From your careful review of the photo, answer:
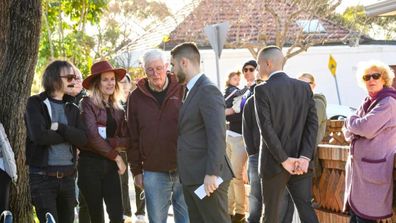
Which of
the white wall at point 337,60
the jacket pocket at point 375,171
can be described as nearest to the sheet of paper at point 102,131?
the jacket pocket at point 375,171

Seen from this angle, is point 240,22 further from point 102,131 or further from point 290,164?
point 290,164

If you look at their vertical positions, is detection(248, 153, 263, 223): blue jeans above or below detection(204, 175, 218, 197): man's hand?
below

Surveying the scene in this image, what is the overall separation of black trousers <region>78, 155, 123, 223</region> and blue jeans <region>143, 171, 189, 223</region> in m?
0.30

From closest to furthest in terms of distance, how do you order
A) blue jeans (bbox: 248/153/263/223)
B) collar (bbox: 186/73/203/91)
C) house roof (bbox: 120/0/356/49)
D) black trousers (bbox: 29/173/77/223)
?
collar (bbox: 186/73/203/91)
black trousers (bbox: 29/173/77/223)
blue jeans (bbox: 248/153/263/223)
house roof (bbox: 120/0/356/49)

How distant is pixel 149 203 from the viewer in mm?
7859

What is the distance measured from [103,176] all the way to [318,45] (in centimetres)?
2807

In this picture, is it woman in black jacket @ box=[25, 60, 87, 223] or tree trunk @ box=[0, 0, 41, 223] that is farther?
tree trunk @ box=[0, 0, 41, 223]

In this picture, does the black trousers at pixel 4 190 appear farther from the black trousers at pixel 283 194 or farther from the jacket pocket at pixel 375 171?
the jacket pocket at pixel 375 171

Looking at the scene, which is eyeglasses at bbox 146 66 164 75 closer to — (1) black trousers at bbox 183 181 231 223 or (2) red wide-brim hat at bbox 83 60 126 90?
(2) red wide-brim hat at bbox 83 60 126 90

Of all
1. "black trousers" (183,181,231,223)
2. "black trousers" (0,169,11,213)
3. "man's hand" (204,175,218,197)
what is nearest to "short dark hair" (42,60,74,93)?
"black trousers" (0,169,11,213)

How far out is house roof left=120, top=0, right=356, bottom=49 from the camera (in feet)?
101

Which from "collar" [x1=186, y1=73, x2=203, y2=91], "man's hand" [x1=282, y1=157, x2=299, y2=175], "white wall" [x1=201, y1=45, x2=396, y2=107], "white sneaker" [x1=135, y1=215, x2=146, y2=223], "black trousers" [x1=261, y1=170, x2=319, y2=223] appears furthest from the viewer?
"white wall" [x1=201, y1=45, x2=396, y2=107]

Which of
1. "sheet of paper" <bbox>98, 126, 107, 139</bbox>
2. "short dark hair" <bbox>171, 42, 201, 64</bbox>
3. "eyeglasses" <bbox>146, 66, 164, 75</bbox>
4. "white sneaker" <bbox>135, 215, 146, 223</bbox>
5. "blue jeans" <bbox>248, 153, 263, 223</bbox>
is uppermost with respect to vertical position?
"short dark hair" <bbox>171, 42, 201, 64</bbox>

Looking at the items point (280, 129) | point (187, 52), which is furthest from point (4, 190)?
point (280, 129)
